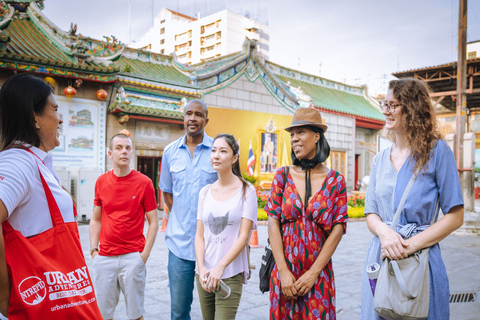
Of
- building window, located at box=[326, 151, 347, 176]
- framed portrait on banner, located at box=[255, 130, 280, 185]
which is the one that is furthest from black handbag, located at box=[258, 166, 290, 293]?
building window, located at box=[326, 151, 347, 176]

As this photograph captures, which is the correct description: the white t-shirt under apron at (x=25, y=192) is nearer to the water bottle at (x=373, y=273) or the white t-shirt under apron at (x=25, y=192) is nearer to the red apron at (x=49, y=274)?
the red apron at (x=49, y=274)

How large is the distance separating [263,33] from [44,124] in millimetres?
60020

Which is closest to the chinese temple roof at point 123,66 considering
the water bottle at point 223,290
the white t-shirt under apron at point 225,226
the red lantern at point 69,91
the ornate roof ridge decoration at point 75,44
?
the ornate roof ridge decoration at point 75,44

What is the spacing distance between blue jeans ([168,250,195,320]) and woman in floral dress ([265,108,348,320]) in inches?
36.0

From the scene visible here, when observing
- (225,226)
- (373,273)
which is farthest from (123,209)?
(373,273)

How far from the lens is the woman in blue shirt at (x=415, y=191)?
2.10 meters

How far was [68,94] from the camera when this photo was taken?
1149cm

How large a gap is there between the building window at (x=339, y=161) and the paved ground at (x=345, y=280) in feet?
37.7

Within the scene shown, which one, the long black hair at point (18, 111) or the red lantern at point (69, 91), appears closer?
the long black hair at point (18, 111)

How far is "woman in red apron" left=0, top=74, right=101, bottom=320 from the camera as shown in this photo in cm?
146

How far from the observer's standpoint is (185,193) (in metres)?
3.35

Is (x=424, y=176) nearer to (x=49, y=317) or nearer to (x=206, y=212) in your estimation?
(x=206, y=212)


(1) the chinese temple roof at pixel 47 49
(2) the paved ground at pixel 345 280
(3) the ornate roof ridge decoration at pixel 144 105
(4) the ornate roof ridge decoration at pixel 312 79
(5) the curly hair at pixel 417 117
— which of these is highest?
(4) the ornate roof ridge decoration at pixel 312 79

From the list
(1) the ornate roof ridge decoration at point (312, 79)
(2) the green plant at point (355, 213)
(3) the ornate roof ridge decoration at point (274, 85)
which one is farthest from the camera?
(1) the ornate roof ridge decoration at point (312, 79)
